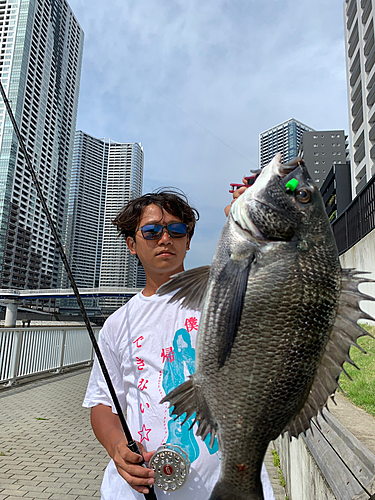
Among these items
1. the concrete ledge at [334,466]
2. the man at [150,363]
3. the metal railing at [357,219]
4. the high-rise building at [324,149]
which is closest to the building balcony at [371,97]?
the metal railing at [357,219]

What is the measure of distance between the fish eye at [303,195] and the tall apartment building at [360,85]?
4168cm

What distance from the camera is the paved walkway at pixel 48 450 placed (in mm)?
4176

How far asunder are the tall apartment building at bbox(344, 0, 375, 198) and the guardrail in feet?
122

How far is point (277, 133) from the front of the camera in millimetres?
2461

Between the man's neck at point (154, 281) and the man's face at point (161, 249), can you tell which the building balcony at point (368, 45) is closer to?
the man's face at point (161, 249)

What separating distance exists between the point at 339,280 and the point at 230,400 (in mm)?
543

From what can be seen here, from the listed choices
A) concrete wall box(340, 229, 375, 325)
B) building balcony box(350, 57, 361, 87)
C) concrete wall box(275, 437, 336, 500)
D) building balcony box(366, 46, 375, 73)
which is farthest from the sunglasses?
building balcony box(350, 57, 361, 87)

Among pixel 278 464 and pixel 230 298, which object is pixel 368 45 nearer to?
pixel 278 464

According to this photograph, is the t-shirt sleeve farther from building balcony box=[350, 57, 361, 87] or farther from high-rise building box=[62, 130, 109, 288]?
building balcony box=[350, 57, 361, 87]

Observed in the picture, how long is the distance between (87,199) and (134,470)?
17.0 m

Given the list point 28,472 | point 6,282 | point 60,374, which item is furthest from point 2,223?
point 28,472

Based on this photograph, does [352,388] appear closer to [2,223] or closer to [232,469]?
[232,469]

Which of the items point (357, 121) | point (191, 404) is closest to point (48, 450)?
point (191, 404)

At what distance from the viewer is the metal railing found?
9.14 metres
